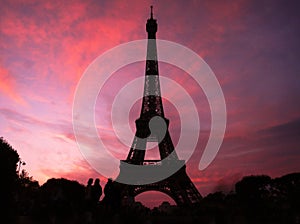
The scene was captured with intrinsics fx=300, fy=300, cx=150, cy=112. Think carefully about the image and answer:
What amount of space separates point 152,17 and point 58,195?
49167mm

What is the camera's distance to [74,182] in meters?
48.0

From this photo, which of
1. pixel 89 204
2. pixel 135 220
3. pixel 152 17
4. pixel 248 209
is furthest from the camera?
pixel 152 17

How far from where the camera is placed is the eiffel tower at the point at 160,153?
151 ft

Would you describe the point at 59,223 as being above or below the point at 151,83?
below

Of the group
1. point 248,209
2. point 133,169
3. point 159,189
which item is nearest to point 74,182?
point 133,169

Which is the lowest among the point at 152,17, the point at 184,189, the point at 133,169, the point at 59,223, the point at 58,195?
the point at 59,223

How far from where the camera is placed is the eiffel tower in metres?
45.9

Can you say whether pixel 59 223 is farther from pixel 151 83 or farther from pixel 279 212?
pixel 151 83

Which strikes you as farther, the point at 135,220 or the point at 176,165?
the point at 176,165

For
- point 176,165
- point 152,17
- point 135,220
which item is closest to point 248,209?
point 135,220

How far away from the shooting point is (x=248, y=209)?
27688mm

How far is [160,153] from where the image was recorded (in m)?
49.5

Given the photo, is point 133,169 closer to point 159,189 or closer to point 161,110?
point 159,189

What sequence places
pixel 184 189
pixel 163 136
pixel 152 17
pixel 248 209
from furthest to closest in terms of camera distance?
pixel 152 17 < pixel 163 136 < pixel 184 189 < pixel 248 209
